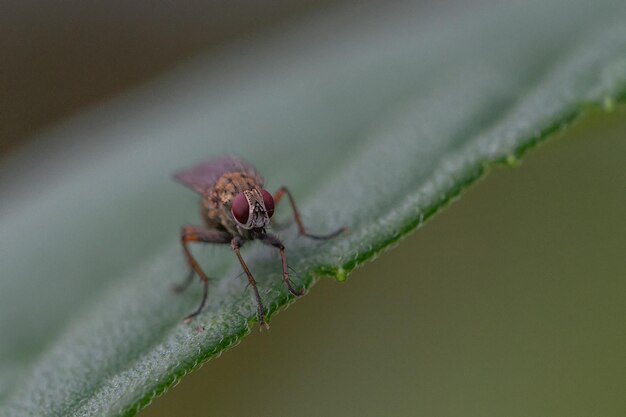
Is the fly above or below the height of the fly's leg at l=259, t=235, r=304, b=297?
above

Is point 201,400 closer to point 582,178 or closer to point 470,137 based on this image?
point 470,137

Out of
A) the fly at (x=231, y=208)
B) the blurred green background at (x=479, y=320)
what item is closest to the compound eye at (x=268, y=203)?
the fly at (x=231, y=208)

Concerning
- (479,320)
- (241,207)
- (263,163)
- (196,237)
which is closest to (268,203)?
(241,207)

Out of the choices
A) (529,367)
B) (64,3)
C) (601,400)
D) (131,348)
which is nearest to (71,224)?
(131,348)

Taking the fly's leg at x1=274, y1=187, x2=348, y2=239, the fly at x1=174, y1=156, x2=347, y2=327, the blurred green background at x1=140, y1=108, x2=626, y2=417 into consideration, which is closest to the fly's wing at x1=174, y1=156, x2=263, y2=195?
the fly at x1=174, y1=156, x2=347, y2=327

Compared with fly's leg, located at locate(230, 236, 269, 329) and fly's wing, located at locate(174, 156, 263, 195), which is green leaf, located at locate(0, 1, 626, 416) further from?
fly's wing, located at locate(174, 156, 263, 195)

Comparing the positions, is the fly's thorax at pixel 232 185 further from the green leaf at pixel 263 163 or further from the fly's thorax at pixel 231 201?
the green leaf at pixel 263 163
